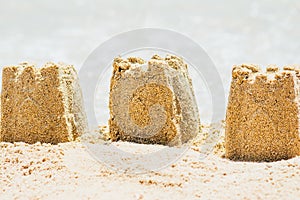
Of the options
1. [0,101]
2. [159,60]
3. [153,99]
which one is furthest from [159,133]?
[0,101]

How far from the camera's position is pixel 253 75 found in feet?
15.7

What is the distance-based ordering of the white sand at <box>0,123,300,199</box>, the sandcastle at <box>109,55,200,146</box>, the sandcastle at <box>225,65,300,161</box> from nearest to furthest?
1. the white sand at <box>0,123,300,199</box>
2. the sandcastle at <box>225,65,300,161</box>
3. the sandcastle at <box>109,55,200,146</box>

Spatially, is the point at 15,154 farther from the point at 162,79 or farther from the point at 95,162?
the point at 162,79

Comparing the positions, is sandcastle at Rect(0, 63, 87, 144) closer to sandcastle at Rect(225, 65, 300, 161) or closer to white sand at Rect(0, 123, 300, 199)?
white sand at Rect(0, 123, 300, 199)

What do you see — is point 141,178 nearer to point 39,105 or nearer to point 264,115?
point 264,115

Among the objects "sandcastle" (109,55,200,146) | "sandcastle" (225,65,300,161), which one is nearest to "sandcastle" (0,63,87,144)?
"sandcastle" (109,55,200,146)

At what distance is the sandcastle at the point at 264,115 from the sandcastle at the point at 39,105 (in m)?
1.89

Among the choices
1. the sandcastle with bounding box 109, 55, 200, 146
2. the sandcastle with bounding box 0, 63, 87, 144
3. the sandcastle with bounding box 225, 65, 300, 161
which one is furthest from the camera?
the sandcastle with bounding box 0, 63, 87, 144

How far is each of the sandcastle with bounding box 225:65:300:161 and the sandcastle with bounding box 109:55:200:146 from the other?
69cm

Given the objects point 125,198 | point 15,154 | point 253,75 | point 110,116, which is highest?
point 253,75

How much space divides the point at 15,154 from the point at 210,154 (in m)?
2.07

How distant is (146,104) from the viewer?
5160 millimetres

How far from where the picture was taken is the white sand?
12.1 feet

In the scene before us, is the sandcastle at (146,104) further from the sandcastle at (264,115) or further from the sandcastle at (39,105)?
the sandcastle at (264,115)
